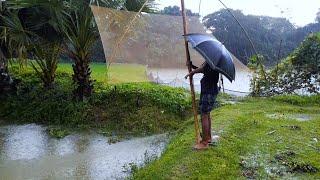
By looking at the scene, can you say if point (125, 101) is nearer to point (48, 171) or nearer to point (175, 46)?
point (175, 46)

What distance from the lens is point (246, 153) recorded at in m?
5.89

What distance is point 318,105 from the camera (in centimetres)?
1081

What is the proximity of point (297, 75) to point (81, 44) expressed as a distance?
5.83 m

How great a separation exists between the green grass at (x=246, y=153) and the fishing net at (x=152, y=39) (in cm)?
130

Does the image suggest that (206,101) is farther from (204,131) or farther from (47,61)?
(47,61)

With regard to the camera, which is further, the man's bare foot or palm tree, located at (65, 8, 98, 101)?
palm tree, located at (65, 8, 98, 101)

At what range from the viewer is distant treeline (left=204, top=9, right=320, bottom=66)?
1270 centimetres

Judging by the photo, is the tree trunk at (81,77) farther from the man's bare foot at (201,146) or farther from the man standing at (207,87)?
the man standing at (207,87)

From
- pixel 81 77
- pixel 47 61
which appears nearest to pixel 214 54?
pixel 81 77

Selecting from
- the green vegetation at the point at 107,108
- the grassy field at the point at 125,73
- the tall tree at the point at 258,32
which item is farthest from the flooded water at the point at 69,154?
the tall tree at the point at 258,32

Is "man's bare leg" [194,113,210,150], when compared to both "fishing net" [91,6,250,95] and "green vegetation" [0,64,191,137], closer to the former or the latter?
"fishing net" [91,6,250,95]

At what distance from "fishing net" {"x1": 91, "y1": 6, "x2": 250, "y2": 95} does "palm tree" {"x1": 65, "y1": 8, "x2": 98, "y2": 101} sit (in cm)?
251

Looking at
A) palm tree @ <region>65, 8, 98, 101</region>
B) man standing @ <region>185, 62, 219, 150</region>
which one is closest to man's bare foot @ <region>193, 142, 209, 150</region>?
man standing @ <region>185, 62, 219, 150</region>

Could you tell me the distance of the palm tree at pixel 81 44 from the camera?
10.2m
